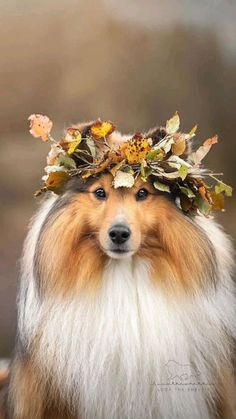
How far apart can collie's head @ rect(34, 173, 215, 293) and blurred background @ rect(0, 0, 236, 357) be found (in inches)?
14.0

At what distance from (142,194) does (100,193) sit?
0.43ft

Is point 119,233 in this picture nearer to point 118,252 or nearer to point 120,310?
point 118,252

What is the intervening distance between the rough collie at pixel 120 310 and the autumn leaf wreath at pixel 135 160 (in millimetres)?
39

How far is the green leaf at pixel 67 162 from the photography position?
1896 mm

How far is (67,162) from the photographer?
1.90 metres

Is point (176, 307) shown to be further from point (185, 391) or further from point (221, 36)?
point (221, 36)

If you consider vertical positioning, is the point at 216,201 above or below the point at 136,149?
below

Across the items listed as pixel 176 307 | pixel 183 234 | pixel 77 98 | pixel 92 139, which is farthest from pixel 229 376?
pixel 77 98

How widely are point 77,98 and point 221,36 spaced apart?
59 centimetres

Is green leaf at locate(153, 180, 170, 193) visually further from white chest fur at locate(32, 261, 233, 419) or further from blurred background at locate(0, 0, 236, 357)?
blurred background at locate(0, 0, 236, 357)

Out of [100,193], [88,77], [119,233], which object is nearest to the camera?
[119,233]

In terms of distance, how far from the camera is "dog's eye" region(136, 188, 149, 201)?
188 centimetres

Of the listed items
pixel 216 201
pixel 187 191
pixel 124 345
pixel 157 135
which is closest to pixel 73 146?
pixel 157 135

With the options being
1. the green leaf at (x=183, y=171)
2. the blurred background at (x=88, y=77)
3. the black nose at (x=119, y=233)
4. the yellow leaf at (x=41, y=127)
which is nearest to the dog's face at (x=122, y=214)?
the black nose at (x=119, y=233)
